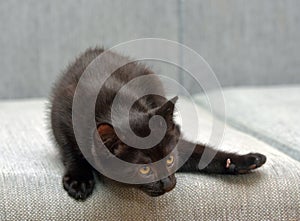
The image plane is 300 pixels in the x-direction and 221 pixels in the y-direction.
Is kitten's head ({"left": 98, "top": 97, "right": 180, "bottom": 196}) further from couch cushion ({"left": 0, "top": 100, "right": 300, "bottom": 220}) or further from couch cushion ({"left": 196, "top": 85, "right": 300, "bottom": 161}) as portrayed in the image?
couch cushion ({"left": 196, "top": 85, "right": 300, "bottom": 161})

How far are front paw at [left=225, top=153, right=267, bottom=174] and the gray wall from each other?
104 cm

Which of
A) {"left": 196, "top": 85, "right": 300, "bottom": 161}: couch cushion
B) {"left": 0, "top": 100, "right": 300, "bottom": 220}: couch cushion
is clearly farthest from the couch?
{"left": 0, "top": 100, "right": 300, "bottom": 220}: couch cushion

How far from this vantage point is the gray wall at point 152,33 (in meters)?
2.24

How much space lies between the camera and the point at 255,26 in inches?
92.5

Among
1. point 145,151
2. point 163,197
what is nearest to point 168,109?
point 145,151

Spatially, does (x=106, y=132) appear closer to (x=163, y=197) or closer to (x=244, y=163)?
(x=163, y=197)

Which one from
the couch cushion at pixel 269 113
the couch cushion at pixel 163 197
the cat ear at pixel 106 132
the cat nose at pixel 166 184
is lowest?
the couch cushion at pixel 269 113

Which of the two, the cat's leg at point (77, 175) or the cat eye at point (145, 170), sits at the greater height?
the cat eye at point (145, 170)

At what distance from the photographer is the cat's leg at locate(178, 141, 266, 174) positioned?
1310mm

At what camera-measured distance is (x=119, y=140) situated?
46.1 inches

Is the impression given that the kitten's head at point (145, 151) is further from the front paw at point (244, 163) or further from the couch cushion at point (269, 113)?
the couch cushion at point (269, 113)

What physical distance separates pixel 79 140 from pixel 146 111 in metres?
0.16

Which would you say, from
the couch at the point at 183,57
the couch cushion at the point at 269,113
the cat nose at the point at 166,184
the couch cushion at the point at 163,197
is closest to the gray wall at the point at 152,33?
the couch at the point at 183,57

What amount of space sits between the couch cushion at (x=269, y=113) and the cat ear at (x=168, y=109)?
1.43ft
